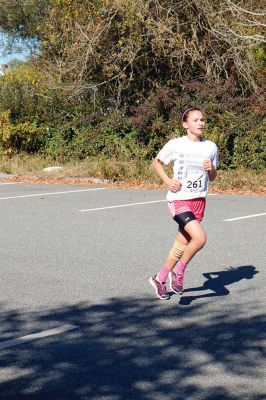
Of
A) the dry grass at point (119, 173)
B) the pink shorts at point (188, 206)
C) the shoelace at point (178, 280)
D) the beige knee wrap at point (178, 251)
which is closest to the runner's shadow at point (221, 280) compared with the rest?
the shoelace at point (178, 280)

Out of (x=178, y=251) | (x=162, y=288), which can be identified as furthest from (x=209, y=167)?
(x=162, y=288)

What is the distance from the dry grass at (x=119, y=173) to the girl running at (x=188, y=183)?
470 inches

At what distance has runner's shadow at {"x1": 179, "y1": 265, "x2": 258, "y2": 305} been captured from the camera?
24.5 feet

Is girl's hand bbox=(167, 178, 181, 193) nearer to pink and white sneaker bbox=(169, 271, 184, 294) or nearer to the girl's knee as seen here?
the girl's knee

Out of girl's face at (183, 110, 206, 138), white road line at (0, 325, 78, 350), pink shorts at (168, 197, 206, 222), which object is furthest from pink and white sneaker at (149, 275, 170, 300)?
girl's face at (183, 110, 206, 138)

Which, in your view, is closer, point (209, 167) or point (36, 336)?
point (36, 336)

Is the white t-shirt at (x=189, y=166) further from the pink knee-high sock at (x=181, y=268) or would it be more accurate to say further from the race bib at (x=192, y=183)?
the pink knee-high sock at (x=181, y=268)

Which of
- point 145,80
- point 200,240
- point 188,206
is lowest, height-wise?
point 200,240

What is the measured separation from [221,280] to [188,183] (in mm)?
1473

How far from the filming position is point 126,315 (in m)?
6.70

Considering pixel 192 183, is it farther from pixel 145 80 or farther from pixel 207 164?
pixel 145 80

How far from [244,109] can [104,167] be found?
4.60m

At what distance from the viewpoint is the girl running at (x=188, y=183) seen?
7.14m

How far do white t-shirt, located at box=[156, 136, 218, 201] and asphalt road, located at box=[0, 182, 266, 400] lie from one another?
1.01 metres
